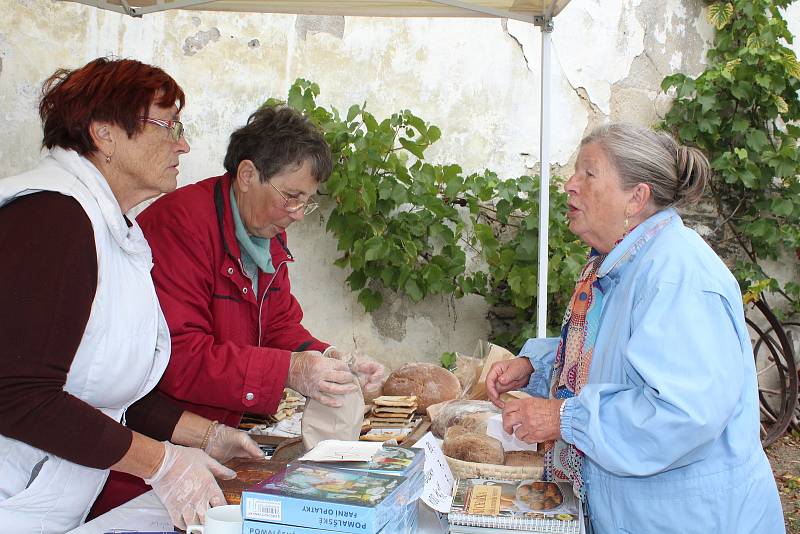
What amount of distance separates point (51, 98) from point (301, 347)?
1.28 metres

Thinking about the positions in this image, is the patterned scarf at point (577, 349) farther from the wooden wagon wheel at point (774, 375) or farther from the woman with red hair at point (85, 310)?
the wooden wagon wheel at point (774, 375)

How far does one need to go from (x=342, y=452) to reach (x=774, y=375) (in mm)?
5063

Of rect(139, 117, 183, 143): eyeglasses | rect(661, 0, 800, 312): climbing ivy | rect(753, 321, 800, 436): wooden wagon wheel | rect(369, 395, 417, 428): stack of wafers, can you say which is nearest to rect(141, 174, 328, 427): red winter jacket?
rect(139, 117, 183, 143): eyeglasses

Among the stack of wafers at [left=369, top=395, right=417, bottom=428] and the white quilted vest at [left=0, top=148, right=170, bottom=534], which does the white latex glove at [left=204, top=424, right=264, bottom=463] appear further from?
the stack of wafers at [left=369, top=395, right=417, bottom=428]

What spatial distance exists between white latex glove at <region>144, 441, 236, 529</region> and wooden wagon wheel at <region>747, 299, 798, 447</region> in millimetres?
4812

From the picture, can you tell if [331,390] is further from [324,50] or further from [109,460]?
[324,50]

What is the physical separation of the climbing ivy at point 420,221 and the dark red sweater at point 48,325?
3095 millimetres

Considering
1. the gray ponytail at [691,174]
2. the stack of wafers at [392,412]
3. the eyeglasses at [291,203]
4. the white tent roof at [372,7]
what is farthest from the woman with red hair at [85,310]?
the white tent roof at [372,7]

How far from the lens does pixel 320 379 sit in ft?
7.19

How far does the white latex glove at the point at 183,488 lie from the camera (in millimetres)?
1631

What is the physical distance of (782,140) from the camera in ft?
17.8

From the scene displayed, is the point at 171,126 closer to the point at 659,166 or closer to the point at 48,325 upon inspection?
the point at 48,325

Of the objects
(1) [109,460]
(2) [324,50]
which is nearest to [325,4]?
(2) [324,50]

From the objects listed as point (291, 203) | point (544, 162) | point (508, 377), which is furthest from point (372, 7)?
point (508, 377)
